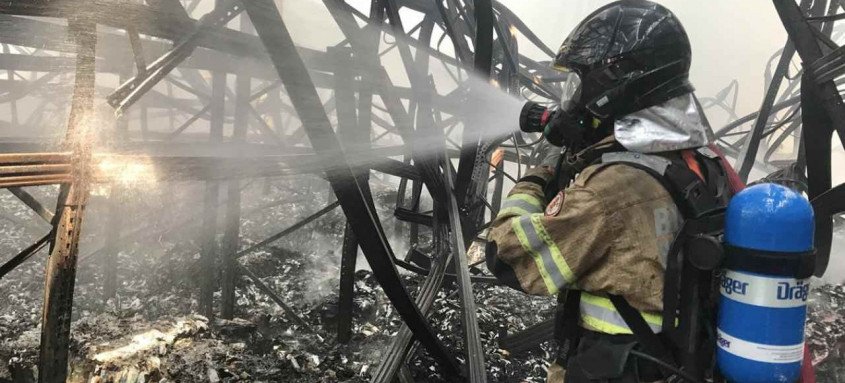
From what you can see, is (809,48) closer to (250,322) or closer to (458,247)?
(458,247)

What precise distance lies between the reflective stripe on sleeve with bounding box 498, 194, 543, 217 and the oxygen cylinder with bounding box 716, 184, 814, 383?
0.63m

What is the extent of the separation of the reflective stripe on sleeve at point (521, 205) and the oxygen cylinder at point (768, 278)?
632mm

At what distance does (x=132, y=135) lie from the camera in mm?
7453

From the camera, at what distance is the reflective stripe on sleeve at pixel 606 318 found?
4.89 ft

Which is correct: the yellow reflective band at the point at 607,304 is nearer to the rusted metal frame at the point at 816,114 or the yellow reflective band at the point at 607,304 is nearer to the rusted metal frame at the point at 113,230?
the rusted metal frame at the point at 816,114

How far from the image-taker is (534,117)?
6.42 ft

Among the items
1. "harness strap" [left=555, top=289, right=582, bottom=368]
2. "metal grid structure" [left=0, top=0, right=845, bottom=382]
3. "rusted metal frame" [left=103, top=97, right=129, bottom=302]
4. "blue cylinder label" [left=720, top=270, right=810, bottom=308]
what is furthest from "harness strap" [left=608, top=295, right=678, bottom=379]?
"rusted metal frame" [left=103, top=97, right=129, bottom=302]

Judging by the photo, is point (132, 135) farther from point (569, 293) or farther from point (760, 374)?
point (760, 374)

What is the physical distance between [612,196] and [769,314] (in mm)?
578

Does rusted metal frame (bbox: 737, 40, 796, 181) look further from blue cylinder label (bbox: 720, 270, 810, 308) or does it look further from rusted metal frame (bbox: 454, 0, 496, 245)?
blue cylinder label (bbox: 720, 270, 810, 308)

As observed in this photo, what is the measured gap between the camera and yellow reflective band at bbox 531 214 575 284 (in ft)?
4.69

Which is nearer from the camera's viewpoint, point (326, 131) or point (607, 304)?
point (607, 304)

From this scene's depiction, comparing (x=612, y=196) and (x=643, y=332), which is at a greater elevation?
(x=612, y=196)

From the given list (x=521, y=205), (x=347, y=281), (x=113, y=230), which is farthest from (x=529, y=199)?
(x=113, y=230)
